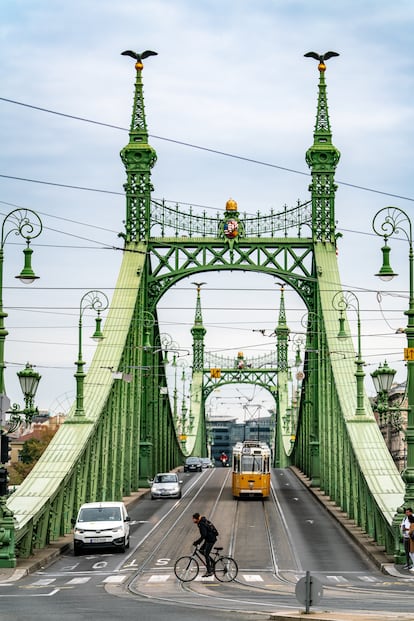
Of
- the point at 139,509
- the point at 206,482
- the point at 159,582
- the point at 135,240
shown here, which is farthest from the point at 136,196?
the point at 159,582

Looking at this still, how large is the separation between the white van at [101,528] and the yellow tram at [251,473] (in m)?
26.0

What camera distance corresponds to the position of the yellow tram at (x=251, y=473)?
6725 centimetres

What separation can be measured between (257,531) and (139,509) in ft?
43.2

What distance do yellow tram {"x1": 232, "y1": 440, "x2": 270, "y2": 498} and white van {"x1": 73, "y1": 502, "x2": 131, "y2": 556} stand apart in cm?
2605

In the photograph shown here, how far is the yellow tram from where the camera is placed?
2648 inches

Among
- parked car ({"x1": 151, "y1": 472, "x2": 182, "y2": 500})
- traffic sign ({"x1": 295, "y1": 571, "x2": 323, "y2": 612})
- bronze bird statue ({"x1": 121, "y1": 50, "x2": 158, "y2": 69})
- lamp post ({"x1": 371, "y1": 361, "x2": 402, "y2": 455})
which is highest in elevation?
bronze bird statue ({"x1": 121, "y1": 50, "x2": 158, "y2": 69})

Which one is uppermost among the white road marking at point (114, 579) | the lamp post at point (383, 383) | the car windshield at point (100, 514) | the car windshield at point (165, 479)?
the lamp post at point (383, 383)

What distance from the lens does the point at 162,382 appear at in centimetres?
8169

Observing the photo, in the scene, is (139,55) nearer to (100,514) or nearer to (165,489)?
(165,489)

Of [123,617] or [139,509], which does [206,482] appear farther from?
[123,617]

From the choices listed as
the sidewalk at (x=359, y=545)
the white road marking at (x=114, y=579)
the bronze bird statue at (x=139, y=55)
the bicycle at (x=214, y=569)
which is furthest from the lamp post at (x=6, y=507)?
the bronze bird statue at (x=139, y=55)

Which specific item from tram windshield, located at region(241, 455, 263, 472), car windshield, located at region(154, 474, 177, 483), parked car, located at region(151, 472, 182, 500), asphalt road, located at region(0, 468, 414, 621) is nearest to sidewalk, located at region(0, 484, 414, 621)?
asphalt road, located at region(0, 468, 414, 621)

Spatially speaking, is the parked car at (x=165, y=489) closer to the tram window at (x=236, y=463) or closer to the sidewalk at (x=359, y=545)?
the tram window at (x=236, y=463)

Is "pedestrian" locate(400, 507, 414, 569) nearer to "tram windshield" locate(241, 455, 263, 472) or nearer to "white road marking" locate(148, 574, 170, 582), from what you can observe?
"white road marking" locate(148, 574, 170, 582)
